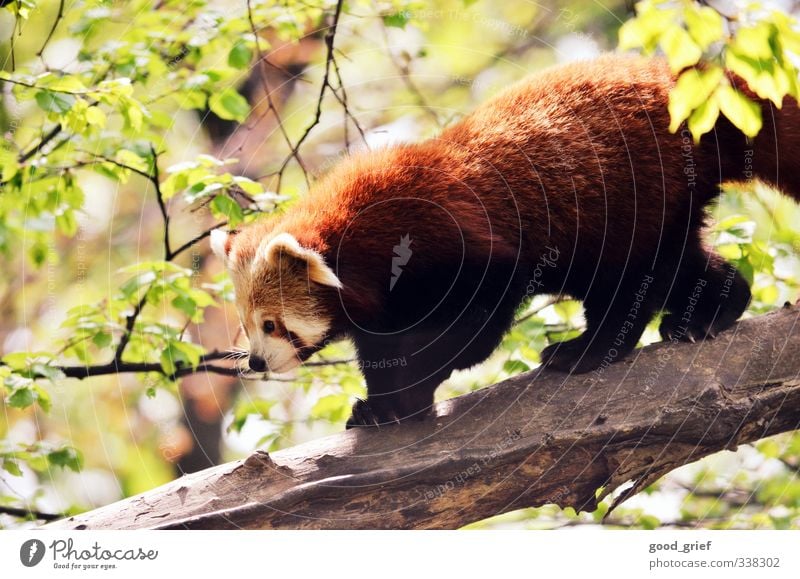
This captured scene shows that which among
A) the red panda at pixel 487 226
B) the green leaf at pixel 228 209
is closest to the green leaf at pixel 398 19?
the red panda at pixel 487 226

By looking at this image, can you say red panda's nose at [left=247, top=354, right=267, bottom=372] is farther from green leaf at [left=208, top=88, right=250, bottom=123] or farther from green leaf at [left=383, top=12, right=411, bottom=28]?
green leaf at [left=383, top=12, right=411, bottom=28]

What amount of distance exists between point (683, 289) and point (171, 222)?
1.78 metres

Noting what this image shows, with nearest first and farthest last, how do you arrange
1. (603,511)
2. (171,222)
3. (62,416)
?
1. (603,511)
2. (62,416)
3. (171,222)

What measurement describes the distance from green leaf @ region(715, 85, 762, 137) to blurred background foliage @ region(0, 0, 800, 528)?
101 cm

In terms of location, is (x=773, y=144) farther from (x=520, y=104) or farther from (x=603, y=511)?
(x=603, y=511)

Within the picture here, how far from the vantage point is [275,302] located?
2.09m

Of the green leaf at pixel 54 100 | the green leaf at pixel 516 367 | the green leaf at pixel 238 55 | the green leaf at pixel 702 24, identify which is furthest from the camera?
the green leaf at pixel 516 367

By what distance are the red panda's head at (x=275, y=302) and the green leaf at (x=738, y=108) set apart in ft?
3.46

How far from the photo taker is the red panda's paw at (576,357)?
2174mm

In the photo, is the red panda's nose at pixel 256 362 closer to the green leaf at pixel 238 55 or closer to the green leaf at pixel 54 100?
the green leaf at pixel 54 100

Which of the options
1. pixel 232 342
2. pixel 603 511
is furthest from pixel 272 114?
pixel 603 511

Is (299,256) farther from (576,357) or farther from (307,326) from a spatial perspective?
(576,357)

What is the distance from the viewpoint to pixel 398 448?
6.56 feet

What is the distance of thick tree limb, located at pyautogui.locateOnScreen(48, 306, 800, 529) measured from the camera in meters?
1.89
